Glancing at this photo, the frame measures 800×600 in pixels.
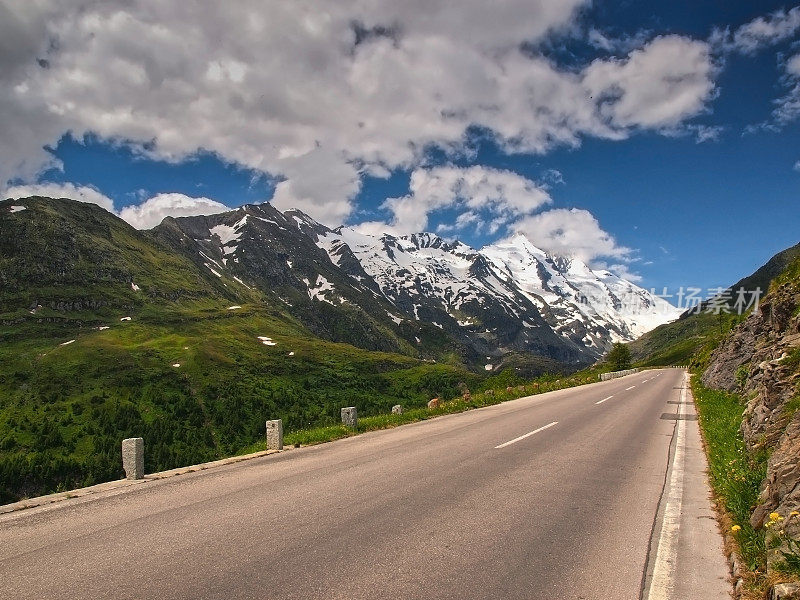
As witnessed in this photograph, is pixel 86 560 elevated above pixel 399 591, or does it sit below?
above

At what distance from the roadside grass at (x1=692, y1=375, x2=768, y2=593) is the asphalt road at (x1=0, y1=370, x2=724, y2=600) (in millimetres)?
1228

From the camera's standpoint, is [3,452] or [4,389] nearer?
[3,452]

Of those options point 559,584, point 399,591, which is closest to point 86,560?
point 399,591

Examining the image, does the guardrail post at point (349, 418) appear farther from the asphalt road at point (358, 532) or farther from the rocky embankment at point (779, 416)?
the rocky embankment at point (779, 416)

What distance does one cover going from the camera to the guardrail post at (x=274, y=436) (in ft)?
50.5

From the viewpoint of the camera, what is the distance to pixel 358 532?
7285 millimetres

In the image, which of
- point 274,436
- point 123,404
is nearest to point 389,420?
point 274,436

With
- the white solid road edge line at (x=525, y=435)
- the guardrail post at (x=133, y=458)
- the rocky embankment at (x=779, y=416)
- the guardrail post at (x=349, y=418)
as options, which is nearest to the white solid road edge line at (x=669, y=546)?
the rocky embankment at (x=779, y=416)

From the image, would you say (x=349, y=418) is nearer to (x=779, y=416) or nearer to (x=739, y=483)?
(x=739, y=483)

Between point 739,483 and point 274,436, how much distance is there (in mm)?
11958

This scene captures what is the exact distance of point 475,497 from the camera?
9.28 metres

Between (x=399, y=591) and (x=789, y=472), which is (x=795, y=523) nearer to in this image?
(x=789, y=472)

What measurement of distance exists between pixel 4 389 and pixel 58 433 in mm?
42395

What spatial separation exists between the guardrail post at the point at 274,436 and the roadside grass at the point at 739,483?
450 inches
